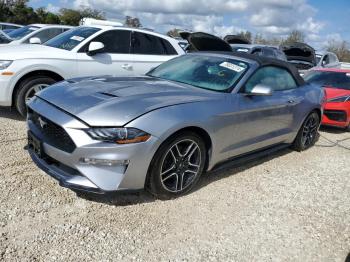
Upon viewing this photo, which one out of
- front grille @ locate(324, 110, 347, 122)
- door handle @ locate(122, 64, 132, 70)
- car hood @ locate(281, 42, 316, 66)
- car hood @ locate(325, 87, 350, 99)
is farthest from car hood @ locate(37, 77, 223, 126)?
car hood @ locate(281, 42, 316, 66)

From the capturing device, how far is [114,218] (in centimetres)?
334

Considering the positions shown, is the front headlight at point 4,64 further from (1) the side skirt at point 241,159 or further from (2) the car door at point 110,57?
(1) the side skirt at point 241,159

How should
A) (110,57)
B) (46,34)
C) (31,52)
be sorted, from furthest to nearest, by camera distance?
(46,34) → (110,57) → (31,52)

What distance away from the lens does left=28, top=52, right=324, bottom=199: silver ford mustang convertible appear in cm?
319

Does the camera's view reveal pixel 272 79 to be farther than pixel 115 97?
Yes

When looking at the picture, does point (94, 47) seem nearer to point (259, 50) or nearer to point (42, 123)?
point (42, 123)

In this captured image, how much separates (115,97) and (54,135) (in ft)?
2.17

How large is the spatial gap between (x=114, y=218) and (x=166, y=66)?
2520 mm

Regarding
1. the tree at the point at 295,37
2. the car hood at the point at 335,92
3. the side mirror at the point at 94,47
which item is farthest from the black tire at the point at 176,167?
the tree at the point at 295,37

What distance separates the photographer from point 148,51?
7145 millimetres

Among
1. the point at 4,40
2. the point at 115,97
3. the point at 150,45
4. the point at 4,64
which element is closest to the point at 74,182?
the point at 115,97

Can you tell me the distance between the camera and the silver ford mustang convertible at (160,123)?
319cm

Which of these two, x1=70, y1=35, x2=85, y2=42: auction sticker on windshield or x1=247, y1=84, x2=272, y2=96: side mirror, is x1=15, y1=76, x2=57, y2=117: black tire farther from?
x1=247, y1=84, x2=272, y2=96: side mirror

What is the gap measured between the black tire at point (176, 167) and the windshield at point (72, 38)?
3556 mm
